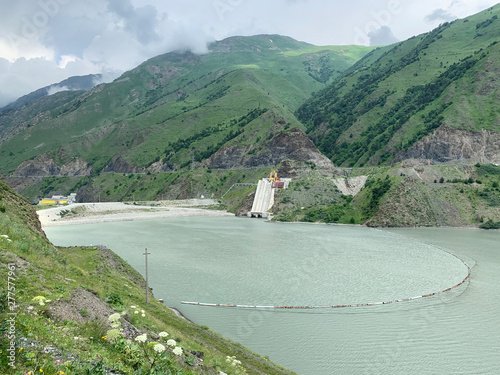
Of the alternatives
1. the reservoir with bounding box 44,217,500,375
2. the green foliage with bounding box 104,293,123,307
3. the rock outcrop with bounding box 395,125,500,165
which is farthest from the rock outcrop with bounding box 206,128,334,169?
the green foliage with bounding box 104,293,123,307

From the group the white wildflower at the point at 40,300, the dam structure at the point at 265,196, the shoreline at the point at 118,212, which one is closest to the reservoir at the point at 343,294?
the white wildflower at the point at 40,300

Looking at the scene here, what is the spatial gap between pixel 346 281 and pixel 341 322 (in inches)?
431

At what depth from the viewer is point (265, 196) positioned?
112 metres

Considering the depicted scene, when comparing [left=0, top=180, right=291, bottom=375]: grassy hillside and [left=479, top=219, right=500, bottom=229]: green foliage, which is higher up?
[left=0, top=180, right=291, bottom=375]: grassy hillside

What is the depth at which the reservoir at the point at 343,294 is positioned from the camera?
827 inches

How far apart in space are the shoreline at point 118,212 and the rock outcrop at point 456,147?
249ft

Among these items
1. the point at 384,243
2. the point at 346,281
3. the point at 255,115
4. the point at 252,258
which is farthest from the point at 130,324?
the point at 255,115

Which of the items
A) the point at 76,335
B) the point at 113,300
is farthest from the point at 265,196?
the point at 76,335

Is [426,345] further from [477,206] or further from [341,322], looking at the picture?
[477,206]

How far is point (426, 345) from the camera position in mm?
22312

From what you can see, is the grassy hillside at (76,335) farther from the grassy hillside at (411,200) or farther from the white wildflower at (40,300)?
the grassy hillside at (411,200)

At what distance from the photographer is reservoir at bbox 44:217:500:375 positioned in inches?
827

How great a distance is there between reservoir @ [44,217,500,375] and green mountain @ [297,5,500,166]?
7330 centimetres

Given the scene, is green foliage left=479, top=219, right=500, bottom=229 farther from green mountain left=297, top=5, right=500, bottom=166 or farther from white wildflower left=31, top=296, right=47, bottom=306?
white wildflower left=31, top=296, right=47, bottom=306
